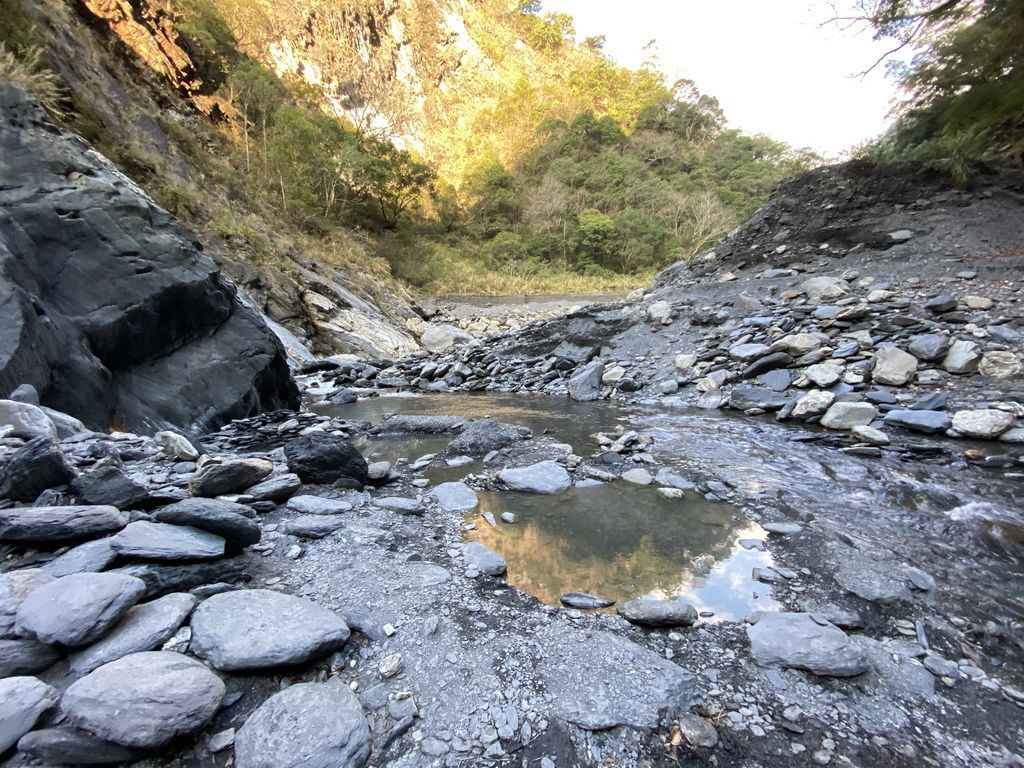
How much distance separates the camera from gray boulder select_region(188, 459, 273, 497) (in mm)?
2518

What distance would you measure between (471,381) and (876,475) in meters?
6.26

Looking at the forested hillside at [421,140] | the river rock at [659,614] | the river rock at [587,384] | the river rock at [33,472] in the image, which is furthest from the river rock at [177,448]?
the forested hillside at [421,140]

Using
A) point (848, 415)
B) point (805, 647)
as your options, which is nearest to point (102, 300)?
point (805, 647)

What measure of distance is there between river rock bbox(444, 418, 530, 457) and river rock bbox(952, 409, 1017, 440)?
3.68 meters

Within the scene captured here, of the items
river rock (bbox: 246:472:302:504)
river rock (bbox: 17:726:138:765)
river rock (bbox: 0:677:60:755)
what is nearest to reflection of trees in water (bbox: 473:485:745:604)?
river rock (bbox: 246:472:302:504)

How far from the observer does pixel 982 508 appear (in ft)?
8.82

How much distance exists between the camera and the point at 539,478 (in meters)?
3.30

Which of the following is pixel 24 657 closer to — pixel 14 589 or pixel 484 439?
pixel 14 589

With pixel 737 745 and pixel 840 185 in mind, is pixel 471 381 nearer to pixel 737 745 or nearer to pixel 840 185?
pixel 737 745

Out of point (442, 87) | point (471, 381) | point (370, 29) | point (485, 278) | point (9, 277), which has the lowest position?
point (471, 381)

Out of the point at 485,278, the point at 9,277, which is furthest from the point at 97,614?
the point at 485,278

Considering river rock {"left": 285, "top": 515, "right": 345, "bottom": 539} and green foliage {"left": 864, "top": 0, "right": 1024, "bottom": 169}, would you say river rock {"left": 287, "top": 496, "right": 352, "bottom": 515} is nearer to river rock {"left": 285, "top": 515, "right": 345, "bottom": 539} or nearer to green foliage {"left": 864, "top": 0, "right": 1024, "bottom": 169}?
river rock {"left": 285, "top": 515, "right": 345, "bottom": 539}

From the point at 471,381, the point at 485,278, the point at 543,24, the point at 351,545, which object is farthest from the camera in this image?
the point at 543,24

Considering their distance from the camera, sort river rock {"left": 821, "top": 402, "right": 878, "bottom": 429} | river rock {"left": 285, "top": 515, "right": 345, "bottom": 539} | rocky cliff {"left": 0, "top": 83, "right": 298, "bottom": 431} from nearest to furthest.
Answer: river rock {"left": 285, "top": 515, "right": 345, "bottom": 539} < rocky cliff {"left": 0, "top": 83, "right": 298, "bottom": 431} < river rock {"left": 821, "top": 402, "right": 878, "bottom": 429}
